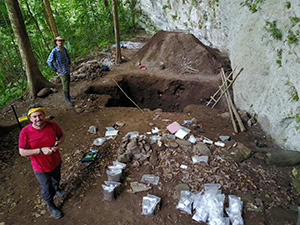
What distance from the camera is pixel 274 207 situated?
3.14m

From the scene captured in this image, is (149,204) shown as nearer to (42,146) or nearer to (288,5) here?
Result: (42,146)

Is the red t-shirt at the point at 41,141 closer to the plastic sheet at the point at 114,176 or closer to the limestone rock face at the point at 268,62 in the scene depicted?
the plastic sheet at the point at 114,176

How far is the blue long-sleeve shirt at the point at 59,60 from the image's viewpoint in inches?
205

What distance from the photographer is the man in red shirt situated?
249 centimetres

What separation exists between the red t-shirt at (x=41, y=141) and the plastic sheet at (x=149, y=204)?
1.51 meters

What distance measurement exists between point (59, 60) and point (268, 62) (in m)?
5.48

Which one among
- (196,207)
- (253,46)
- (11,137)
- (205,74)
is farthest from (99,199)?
(205,74)

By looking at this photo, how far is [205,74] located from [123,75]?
11.1 ft

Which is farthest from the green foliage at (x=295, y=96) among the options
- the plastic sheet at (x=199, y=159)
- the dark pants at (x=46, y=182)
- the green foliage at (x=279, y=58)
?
the dark pants at (x=46, y=182)

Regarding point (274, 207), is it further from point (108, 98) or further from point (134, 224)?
point (108, 98)

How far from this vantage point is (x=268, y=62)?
4926 mm

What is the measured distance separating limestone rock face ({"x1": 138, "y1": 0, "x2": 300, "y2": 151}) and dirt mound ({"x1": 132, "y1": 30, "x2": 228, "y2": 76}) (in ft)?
3.16

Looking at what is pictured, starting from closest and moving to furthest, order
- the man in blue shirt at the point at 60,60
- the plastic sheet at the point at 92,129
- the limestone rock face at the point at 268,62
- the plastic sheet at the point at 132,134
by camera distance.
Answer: the limestone rock face at the point at 268,62 < the plastic sheet at the point at 132,134 < the plastic sheet at the point at 92,129 < the man in blue shirt at the point at 60,60

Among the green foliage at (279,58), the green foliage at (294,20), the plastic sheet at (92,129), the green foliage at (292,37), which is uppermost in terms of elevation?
the green foliage at (294,20)
